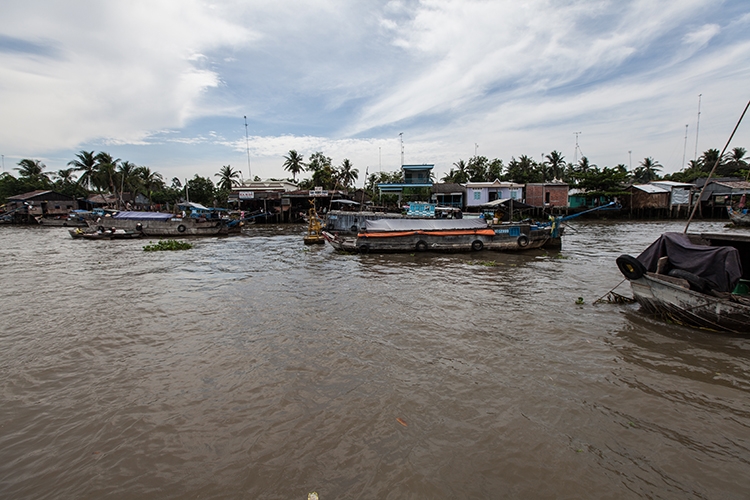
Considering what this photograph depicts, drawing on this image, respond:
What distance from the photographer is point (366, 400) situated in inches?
184

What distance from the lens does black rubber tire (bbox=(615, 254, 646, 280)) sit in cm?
738

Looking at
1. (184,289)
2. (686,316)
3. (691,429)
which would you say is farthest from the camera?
(184,289)

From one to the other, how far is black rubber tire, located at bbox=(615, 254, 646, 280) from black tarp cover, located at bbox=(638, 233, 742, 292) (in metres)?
0.43

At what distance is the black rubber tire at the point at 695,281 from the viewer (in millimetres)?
6555

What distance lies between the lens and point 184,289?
35.5 feet

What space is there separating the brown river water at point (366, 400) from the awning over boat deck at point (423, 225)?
915cm

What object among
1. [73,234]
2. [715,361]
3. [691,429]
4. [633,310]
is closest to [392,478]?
[691,429]

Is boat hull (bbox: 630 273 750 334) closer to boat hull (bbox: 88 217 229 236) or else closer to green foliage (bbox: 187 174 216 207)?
boat hull (bbox: 88 217 229 236)

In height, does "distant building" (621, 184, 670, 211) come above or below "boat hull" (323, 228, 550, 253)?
above

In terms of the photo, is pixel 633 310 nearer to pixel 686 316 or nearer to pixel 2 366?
pixel 686 316

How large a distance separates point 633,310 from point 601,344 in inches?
105

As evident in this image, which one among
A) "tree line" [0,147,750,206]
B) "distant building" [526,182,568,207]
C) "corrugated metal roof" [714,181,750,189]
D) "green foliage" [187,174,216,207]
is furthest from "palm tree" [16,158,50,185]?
"corrugated metal roof" [714,181,750,189]

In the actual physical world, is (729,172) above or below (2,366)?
above

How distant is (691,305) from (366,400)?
6.57m
